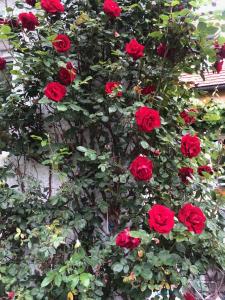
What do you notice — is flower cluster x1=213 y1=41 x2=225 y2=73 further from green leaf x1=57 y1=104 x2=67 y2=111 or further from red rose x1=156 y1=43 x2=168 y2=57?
green leaf x1=57 y1=104 x2=67 y2=111

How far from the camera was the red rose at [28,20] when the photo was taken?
6.57 ft

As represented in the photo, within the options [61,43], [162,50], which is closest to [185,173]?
[162,50]

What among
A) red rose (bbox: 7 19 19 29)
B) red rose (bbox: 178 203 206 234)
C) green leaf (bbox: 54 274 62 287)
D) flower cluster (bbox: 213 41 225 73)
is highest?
red rose (bbox: 7 19 19 29)

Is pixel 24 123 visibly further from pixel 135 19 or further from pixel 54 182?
pixel 135 19

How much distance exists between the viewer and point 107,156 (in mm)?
1894

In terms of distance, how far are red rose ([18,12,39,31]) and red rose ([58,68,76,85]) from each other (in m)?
0.31

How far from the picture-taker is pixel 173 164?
2092 millimetres

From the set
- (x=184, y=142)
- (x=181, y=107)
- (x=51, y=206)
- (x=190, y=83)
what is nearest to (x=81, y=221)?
(x=51, y=206)

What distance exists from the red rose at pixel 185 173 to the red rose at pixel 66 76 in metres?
0.81

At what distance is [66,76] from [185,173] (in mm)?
867

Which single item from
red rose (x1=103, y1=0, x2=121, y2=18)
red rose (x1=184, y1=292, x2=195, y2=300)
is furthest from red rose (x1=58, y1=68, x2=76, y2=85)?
red rose (x1=184, y1=292, x2=195, y2=300)

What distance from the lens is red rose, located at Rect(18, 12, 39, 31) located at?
6.57 ft

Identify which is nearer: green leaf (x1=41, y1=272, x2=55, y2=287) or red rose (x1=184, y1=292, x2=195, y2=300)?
green leaf (x1=41, y1=272, x2=55, y2=287)

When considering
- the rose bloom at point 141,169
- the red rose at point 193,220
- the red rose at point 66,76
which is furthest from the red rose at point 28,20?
the red rose at point 193,220
